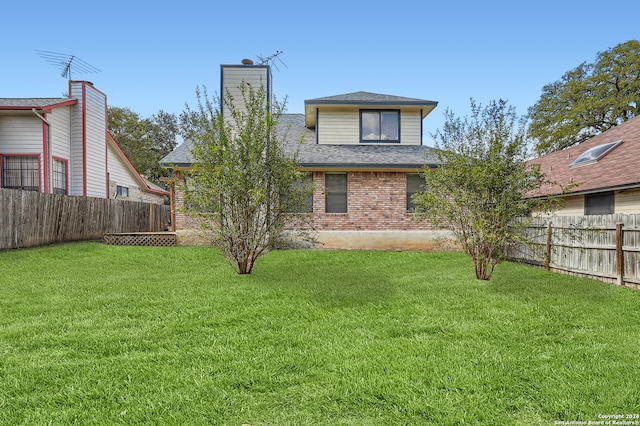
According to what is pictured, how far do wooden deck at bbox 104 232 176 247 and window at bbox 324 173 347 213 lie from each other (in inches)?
243

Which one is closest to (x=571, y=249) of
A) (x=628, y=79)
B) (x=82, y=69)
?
(x=82, y=69)

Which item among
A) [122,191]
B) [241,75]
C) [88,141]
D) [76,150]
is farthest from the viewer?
[122,191]

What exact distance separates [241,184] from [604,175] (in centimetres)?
1107

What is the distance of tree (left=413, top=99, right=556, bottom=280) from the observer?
24.7 ft

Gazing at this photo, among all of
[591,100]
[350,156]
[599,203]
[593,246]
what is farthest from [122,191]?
[591,100]

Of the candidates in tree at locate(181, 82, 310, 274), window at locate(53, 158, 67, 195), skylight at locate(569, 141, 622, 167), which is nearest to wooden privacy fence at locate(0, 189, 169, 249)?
window at locate(53, 158, 67, 195)

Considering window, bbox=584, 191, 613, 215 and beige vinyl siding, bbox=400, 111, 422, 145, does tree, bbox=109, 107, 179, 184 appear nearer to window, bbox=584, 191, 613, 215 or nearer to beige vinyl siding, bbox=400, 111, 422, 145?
beige vinyl siding, bbox=400, 111, 422, 145

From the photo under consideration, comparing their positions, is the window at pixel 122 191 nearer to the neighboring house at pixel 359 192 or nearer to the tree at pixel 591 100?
the neighboring house at pixel 359 192

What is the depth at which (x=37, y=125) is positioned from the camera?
14.7 meters

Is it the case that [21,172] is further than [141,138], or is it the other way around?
[141,138]

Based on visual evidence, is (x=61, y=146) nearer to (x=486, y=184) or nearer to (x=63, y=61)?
(x=63, y=61)

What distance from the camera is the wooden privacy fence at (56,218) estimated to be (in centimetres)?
1129

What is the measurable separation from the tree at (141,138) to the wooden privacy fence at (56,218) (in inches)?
766

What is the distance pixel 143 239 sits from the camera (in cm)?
1461
